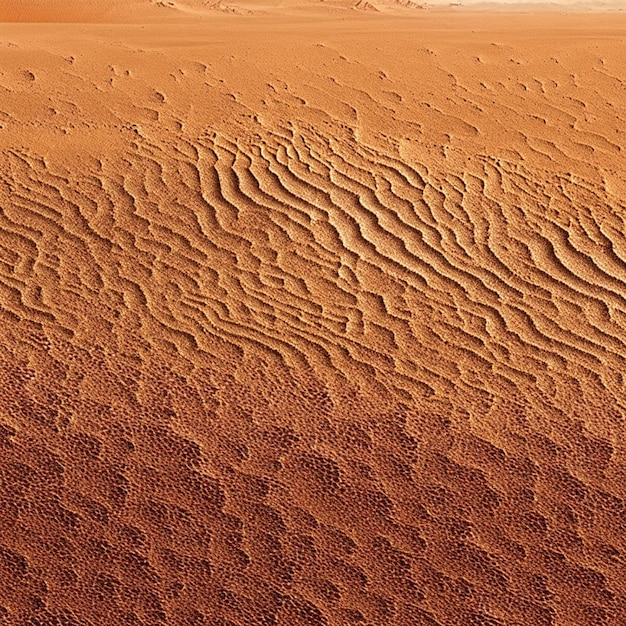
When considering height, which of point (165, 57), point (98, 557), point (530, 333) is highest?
point (165, 57)

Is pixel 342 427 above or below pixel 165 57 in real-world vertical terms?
below

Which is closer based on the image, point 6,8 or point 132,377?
point 132,377

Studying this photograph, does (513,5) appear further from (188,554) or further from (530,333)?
(188,554)

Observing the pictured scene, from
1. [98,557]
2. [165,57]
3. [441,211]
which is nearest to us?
[98,557]

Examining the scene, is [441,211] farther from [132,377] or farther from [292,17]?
[292,17]

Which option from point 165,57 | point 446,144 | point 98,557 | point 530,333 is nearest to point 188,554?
point 98,557

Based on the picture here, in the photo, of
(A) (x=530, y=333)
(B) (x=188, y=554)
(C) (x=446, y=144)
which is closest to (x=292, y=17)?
(C) (x=446, y=144)

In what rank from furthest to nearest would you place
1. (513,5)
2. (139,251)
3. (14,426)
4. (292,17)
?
(513,5)
(292,17)
(139,251)
(14,426)
